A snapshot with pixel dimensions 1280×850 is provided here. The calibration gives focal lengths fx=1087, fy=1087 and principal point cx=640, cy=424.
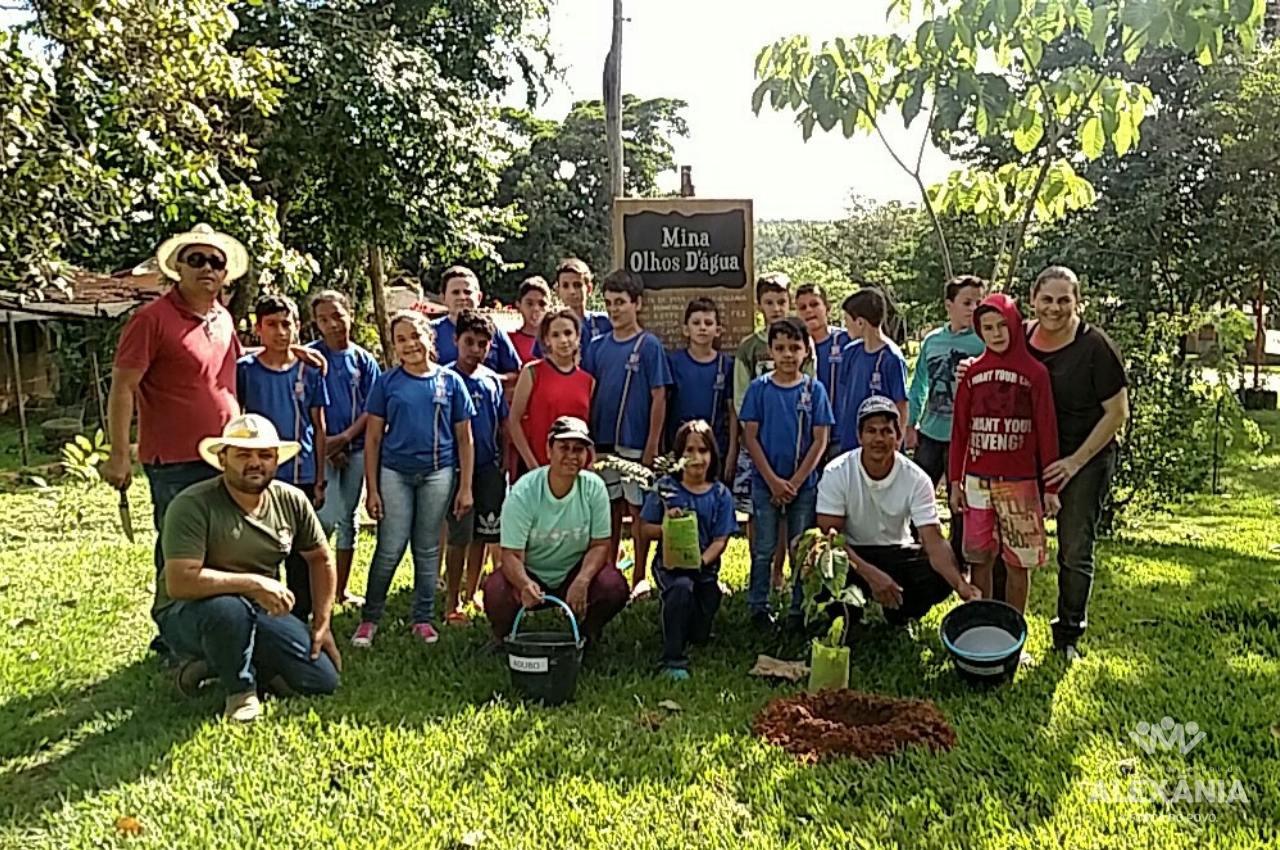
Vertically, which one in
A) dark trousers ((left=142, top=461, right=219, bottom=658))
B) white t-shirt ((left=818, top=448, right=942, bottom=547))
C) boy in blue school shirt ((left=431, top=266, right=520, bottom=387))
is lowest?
white t-shirt ((left=818, top=448, right=942, bottom=547))

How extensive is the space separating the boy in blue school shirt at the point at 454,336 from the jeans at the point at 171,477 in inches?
63.9

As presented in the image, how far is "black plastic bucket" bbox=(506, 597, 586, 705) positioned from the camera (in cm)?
417

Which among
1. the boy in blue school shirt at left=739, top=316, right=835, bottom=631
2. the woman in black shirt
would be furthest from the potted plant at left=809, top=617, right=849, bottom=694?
the woman in black shirt

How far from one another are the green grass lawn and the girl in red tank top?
0.95 metres

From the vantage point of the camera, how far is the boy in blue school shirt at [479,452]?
17.4ft

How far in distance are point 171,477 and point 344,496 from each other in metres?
1.17

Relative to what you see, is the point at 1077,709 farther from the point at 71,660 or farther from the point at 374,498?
the point at 71,660

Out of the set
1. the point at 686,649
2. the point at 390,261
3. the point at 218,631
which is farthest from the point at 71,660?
the point at 390,261

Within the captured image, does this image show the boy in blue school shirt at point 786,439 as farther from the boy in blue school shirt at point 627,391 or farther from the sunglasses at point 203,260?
the sunglasses at point 203,260

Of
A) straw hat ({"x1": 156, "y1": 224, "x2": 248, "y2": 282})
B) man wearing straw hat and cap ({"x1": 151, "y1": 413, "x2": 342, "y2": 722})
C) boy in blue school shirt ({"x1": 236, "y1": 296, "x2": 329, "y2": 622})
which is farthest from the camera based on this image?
boy in blue school shirt ({"x1": 236, "y1": 296, "x2": 329, "y2": 622})

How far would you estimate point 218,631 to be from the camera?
4.00 metres

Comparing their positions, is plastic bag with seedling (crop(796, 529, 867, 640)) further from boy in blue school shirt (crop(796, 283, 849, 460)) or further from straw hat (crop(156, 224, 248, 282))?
straw hat (crop(156, 224, 248, 282))

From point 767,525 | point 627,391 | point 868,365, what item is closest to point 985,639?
point 767,525

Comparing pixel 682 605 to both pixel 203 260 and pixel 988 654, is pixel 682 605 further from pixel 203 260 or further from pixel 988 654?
pixel 203 260
